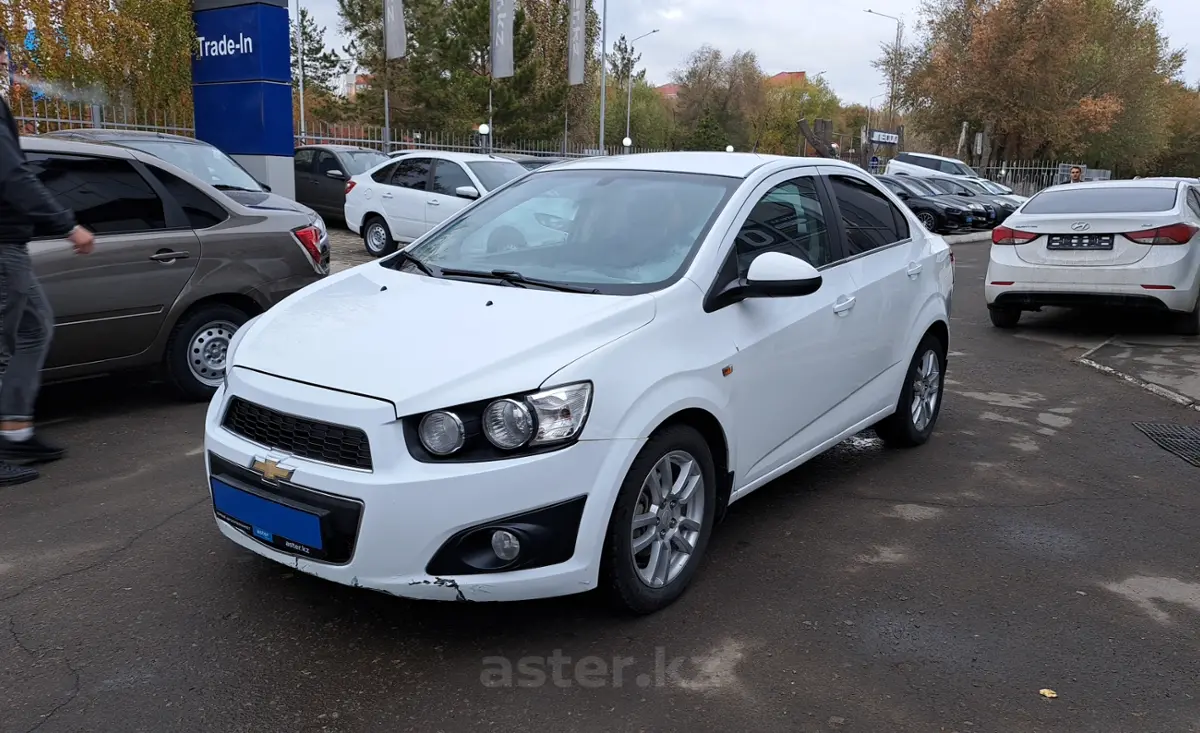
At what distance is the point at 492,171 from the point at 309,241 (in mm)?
7446

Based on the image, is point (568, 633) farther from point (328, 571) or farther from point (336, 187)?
point (336, 187)

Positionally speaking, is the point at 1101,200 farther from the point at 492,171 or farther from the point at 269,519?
the point at 269,519

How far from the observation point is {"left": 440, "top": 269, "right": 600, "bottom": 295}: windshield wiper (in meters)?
3.65

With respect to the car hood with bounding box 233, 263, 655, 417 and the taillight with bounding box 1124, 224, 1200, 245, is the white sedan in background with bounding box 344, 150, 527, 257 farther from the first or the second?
the car hood with bounding box 233, 263, 655, 417

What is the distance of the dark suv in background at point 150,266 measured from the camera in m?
5.43

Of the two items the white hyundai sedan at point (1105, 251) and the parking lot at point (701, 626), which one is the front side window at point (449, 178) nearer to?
the white hyundai sedan at point (1105, 251)

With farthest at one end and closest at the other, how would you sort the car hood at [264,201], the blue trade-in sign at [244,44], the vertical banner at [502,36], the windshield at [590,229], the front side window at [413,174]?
the vertical banner at [502,36] < the front side window at [413,174] < the blue trade-in sign at [244,44] < the car hood at [264,201] < the windshield at [590,229]

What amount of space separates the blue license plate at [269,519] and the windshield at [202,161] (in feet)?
19.6

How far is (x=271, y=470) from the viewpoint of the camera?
3.10 metres

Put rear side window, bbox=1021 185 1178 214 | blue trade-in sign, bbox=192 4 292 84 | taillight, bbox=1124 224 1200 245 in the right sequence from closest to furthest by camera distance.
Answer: taillight, bbox=1124 224 1200 245
rear side window, bbox=1021 185 1178 214
blue trade-in sign, bbox=192 4 292 84

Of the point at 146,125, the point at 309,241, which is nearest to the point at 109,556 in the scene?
the point at 309,241

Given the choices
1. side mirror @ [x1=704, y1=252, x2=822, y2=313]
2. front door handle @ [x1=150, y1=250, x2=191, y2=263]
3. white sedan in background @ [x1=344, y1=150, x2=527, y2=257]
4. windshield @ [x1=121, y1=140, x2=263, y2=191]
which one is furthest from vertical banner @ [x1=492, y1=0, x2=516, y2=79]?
side mirror @ [x1=704, y1=252, x2=822, y2=313]

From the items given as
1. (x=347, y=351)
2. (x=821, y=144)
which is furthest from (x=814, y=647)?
(x=821, y=144)

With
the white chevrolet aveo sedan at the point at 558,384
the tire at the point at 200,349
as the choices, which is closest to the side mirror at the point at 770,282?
the white chevrolet aveo sedan at the point at 558,384
